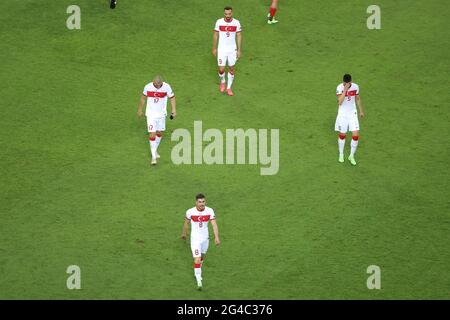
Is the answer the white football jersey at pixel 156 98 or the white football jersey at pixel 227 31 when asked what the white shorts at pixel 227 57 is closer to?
the white football jersey at pixel 227 31

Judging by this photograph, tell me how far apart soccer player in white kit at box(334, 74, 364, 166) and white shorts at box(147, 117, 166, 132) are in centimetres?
433

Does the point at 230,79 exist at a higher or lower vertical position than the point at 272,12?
lower

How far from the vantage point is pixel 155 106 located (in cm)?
2458

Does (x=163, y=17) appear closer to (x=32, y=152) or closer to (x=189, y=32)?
(x=189, y=32)

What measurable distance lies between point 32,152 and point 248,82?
648 centimetres

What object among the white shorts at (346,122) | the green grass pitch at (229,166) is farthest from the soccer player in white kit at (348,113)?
the green grass pitch at (229,166)

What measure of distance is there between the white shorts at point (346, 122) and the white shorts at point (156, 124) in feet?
14.2

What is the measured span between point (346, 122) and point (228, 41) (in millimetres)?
4183

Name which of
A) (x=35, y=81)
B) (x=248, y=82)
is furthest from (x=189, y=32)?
(x=35, y=81)

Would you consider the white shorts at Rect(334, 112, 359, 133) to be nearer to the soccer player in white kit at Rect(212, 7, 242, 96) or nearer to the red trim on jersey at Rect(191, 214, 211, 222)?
the soccer player in white kit at Rect(212, 7, 242, 96)

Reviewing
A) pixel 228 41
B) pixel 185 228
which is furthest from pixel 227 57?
pixel 185 228

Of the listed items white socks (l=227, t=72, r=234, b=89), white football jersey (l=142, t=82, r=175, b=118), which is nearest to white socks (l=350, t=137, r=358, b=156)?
white socks (l=227, t=72, r=234, b=89)

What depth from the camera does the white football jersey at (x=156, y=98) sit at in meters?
24.5

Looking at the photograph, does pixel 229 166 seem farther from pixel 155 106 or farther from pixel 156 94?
pixel 156 94
